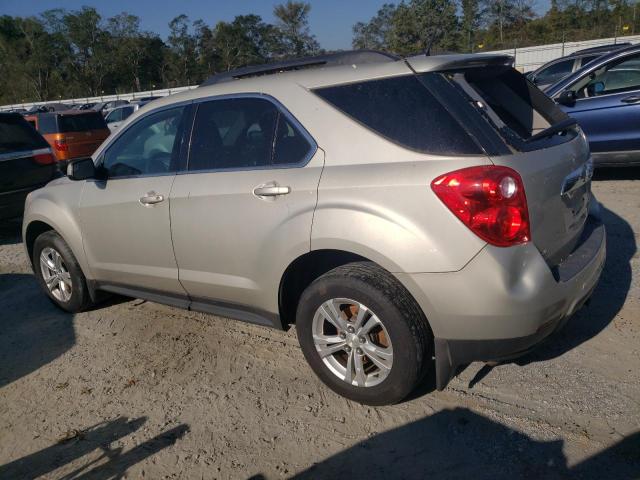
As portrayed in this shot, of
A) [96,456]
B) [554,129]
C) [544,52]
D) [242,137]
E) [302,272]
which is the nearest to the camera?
[96,456]

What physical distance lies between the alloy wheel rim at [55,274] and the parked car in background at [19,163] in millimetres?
2962

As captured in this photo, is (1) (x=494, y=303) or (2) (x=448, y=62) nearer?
(1) (x=494, y=303)

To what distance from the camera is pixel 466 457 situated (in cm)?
254

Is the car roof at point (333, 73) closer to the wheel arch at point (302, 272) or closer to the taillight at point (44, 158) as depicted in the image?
the wheel arch at point (302, 272)

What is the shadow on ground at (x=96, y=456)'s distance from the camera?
2720mm

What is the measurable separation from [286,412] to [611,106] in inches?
224

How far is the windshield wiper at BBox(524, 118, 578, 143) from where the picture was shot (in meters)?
2.81

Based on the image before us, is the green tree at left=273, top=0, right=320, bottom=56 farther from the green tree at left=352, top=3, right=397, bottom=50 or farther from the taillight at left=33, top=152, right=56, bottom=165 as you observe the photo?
the taillight at left=33, top=152, right=56, bottom=165

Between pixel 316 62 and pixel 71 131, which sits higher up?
pixel 316 62

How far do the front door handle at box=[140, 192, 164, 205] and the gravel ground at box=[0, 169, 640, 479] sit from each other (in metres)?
1.07

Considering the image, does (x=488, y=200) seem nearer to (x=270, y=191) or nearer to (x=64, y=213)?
(x=270, y=191)

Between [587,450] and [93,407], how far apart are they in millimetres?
2698

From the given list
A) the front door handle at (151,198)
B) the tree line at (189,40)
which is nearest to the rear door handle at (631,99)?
the front door handle at (151,198)

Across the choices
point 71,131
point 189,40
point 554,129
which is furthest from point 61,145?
point 189,40
